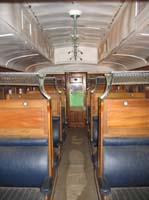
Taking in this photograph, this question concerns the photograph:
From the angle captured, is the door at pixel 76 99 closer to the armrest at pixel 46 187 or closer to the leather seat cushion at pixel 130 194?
the leather seat cushion at pixel 130 194

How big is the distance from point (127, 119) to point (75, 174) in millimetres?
1932

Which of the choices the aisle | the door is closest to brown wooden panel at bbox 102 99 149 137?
the aisle

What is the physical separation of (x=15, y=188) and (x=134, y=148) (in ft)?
4.81

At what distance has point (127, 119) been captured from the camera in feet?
8.87

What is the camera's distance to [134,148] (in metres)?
2.64

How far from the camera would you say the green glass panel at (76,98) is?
8.05m

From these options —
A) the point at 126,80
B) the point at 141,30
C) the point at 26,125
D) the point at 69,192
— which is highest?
the point at 141,30

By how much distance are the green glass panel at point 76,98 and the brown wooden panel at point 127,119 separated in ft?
17.6

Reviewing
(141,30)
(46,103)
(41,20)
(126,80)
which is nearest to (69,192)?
(46,103)

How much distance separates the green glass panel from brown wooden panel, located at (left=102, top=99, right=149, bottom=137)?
5379 millimetres

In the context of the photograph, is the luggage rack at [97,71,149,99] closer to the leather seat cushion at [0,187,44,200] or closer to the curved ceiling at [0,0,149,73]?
the curved ceiling at [0,0,149,73]

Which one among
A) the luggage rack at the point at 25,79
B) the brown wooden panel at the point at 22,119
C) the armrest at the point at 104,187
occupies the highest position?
the luggage rack at the point at 25,79

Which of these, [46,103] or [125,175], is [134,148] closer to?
[125,175]

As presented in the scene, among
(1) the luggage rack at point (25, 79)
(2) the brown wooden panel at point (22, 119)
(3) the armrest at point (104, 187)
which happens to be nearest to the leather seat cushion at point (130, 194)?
(3) the armrest at point (104, 187)
